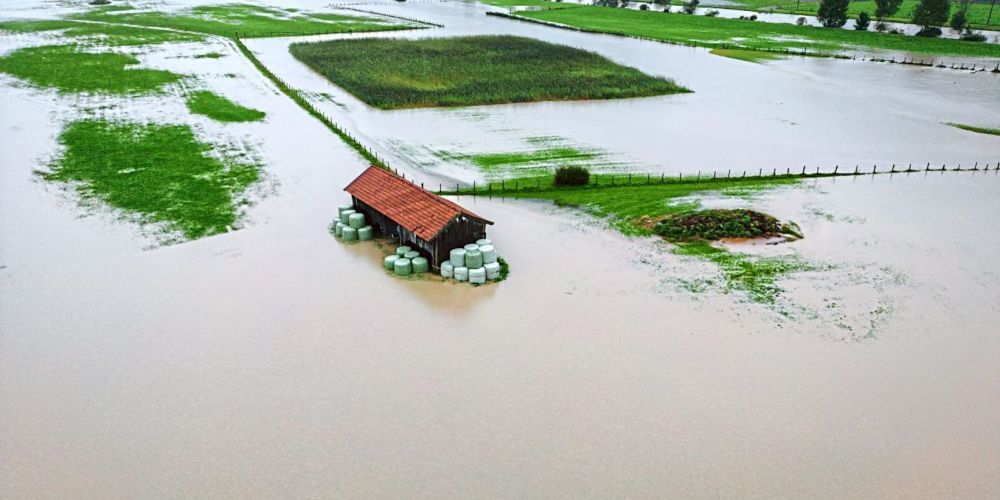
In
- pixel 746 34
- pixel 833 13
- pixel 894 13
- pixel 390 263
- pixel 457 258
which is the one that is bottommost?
pixel 390 263

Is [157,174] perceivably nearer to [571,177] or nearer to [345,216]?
[345,216]

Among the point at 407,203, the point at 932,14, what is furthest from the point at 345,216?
the point at 932,14

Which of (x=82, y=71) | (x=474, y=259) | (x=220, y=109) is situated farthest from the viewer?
(x=82, y=71)

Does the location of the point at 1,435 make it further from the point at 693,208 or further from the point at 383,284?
the point at 693,208

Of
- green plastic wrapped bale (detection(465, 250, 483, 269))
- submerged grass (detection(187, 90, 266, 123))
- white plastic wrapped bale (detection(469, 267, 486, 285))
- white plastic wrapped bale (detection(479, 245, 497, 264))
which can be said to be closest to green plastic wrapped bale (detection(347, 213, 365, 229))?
green plastic wrapped bale (detection(465, 250, 483, 269))

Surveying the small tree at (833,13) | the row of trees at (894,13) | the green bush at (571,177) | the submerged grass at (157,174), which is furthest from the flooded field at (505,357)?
the small tree at (833,13)
